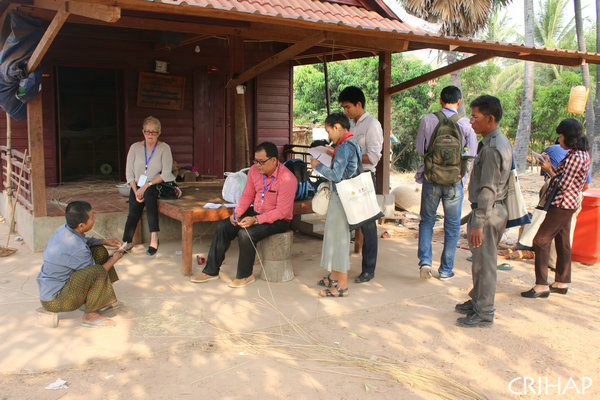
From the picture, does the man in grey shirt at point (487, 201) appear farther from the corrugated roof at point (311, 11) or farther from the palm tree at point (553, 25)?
the palm tree at point (553, 25)

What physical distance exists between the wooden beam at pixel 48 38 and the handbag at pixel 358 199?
294 centimetres

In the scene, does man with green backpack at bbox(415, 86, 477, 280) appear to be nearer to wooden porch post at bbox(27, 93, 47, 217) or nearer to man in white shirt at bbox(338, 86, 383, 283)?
man in white shirt at bbox(338, 86, 383, 283)

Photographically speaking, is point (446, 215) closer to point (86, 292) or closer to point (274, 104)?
point (86, 292)

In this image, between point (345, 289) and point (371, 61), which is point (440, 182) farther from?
point (371, 61)

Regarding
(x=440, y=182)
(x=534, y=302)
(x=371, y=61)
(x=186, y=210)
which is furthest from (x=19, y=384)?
(x=371, y=61)

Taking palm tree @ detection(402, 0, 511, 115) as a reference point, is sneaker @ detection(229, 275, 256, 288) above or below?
below

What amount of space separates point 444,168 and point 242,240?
217 centimetres

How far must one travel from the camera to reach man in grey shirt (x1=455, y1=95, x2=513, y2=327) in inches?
163

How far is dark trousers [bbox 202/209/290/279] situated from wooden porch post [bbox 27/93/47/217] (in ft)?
7.87

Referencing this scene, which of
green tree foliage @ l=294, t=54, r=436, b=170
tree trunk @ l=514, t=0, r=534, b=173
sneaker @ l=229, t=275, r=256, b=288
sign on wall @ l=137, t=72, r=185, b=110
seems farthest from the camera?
green tree foliage @ l=294, t=54, r=436, b=170

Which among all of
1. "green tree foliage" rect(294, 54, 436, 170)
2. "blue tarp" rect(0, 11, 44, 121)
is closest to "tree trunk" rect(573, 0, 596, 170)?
"green tree foliage" rect(294, 54, 436, 170)

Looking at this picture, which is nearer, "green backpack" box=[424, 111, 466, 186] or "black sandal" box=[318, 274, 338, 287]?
"black sandal" box=[318, 274, 338, 287]

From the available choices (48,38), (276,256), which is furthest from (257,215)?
(48,38)

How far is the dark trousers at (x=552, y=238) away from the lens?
515 centimetres
